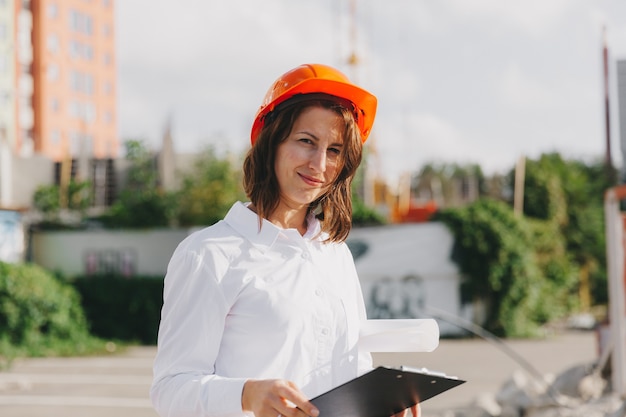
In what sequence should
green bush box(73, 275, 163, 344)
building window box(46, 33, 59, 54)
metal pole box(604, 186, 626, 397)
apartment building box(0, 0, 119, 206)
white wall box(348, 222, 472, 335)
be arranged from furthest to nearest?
building window box(46, 33, 59, 54) < apartment building box(0, 0, 119, 206) < white wall box(348, 222, 472, 335) < green bush box(73, 275, 163, 344) < metal pole box(604, 186, 626, 397)

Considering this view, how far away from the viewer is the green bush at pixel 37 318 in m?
18.3

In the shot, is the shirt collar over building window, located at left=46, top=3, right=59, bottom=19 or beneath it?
beneath

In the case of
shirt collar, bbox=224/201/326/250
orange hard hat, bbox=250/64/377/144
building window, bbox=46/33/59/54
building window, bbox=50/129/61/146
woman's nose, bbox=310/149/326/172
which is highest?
building window, bbox=46/33/59/54

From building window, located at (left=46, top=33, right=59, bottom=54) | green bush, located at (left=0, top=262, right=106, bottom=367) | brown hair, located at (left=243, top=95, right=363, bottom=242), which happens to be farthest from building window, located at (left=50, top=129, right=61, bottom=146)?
brown hair, located at (left=243, top=95, right=363, bottom=242)

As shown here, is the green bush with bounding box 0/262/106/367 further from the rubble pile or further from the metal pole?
the metal pole

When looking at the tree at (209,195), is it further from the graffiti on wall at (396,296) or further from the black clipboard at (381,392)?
the black clipboard at (381,392)

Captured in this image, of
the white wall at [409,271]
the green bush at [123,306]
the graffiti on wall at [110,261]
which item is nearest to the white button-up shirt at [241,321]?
the green bush at [123,306]

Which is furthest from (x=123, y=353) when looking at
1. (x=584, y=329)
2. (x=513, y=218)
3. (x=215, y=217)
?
(x=584, y=329)

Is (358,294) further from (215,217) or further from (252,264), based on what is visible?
(215,217)

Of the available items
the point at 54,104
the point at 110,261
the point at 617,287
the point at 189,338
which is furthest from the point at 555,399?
the point at 54,104

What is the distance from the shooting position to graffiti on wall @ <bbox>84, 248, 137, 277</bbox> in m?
22.4

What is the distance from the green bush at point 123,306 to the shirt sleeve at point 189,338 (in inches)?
768

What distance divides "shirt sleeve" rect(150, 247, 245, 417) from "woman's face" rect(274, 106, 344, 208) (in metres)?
0.27

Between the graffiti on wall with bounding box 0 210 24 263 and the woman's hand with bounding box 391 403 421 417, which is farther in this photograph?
the graffiti on wall with bounding box 0 210 24 263
